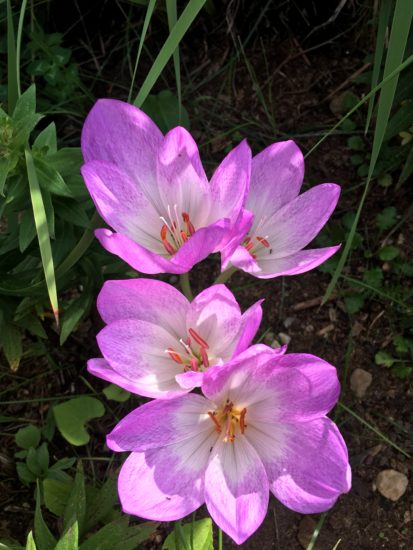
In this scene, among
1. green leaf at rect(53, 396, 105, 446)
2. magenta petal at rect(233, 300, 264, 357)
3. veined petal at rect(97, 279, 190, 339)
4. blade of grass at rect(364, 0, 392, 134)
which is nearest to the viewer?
magenta petal at rect(233, 300, 264, 357)

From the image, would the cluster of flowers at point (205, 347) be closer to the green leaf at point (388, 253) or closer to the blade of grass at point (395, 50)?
the blade of grass at point (395, 50)

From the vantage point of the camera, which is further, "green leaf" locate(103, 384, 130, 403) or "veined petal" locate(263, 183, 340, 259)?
"green leaf" locate(103, 384, 130, 403)

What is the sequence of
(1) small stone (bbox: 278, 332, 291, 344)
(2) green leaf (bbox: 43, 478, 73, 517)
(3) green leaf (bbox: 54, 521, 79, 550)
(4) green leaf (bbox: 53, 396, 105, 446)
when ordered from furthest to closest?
(1) small stone (bbox: 278, 332, 291, 344) < (4) green leaf (bbox: 53, 396, 105, 446) < (2) green leaf (bbox: 43, 478, 73, 517) < (3) green leaf (bbox: 54, 521, 79, 550)

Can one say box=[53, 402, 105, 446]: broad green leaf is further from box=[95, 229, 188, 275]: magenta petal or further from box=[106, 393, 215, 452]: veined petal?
box=[95, 229, 188, 275]: magenta petal

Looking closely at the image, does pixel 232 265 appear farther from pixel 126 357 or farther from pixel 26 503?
pixel 26 503

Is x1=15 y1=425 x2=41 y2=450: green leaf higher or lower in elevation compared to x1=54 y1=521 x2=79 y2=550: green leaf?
lower

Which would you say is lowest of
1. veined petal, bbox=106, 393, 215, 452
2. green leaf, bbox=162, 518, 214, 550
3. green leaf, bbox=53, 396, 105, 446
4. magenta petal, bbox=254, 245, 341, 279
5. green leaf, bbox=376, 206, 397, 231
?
green leaf, bbox=162, 518, 214, 550

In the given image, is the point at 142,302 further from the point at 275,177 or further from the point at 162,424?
the point at 275,177

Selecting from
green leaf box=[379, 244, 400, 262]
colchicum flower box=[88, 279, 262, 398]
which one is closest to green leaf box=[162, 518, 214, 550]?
colchicum flower box=[88, 279, 262, 398]
